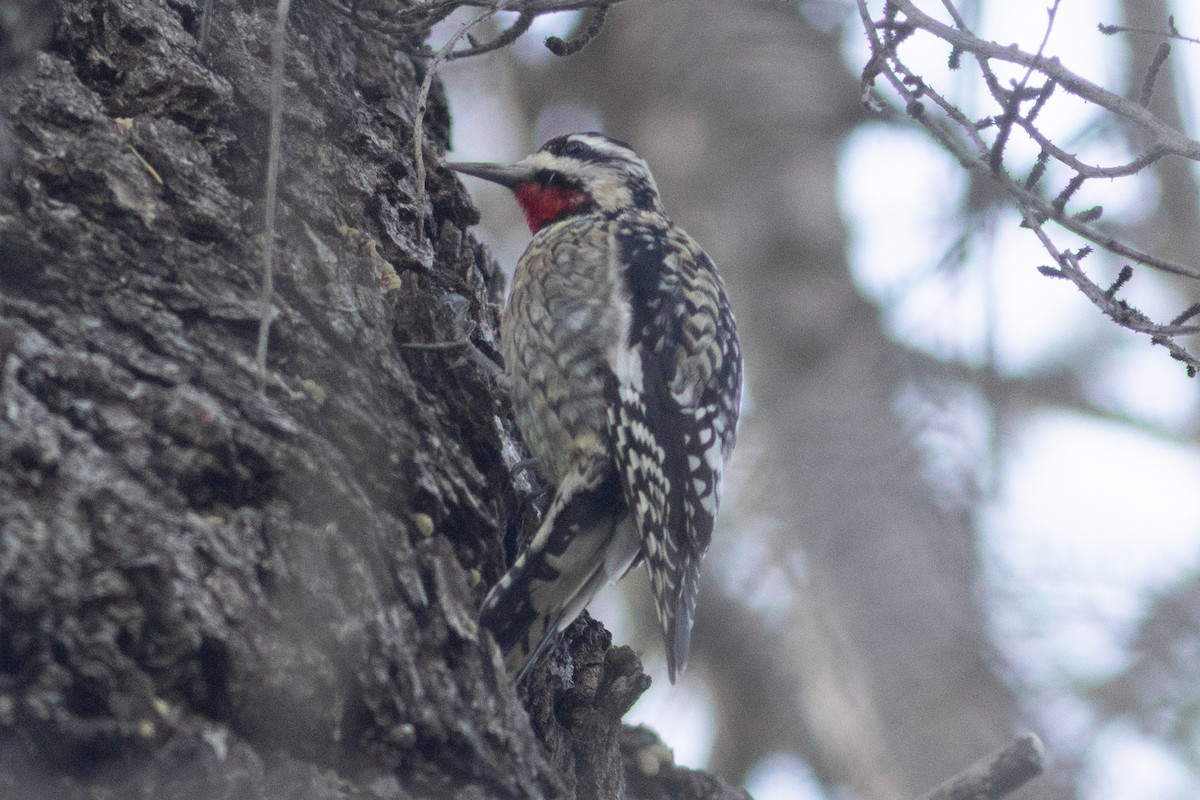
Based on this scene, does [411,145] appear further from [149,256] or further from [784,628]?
[784,628]

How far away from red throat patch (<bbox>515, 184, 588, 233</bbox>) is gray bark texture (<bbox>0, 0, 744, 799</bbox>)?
1.14 metres

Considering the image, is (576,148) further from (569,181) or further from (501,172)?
(501,172)

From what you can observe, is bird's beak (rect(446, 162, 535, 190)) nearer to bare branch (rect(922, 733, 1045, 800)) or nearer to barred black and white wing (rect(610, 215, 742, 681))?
barred black and white wing (rect(610, 215, 742, 681))

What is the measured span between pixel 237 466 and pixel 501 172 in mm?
2191

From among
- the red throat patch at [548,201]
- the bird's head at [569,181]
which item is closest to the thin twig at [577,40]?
the bird's head at [569,181]

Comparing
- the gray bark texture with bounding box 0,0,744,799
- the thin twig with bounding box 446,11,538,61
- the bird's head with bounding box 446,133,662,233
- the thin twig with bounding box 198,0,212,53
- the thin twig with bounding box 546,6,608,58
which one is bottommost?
the gray bark texture with bounding box 0,0,744,799

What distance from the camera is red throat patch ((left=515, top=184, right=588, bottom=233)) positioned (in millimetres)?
4434

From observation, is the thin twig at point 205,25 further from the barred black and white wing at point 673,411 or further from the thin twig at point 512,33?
the barred black and white wing at point 673,411

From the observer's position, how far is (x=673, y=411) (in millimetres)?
3568

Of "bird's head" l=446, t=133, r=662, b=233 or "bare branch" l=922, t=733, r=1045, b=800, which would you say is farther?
"bird's head" l=446, t=133, r=662, b=233

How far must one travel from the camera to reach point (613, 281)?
3.84 m

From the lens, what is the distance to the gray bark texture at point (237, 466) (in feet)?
6.36

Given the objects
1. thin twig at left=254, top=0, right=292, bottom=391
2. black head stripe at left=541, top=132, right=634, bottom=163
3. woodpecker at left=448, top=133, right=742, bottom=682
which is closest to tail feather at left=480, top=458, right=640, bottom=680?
woodpecker at left=448, top=133, right=742, bottom=682

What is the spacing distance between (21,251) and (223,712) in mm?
907
